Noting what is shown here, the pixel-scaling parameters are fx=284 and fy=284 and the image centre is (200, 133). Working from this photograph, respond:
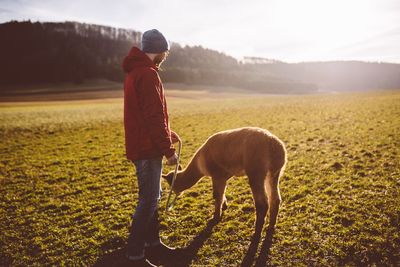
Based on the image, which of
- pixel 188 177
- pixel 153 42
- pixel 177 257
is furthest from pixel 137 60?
pixel 177 257

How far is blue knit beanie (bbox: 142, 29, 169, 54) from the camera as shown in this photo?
12.2 feet

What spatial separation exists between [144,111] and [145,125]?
0.21 metres

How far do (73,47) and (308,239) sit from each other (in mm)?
110087

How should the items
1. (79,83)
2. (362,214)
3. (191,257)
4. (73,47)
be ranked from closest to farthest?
(191,257), (362,214), (79,83), (73,47)

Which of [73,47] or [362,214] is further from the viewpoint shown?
[73,47]

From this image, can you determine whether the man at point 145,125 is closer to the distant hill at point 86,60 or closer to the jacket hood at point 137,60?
the jacket hood at point 137,60

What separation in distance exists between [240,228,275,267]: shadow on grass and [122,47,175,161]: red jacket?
2.20 m

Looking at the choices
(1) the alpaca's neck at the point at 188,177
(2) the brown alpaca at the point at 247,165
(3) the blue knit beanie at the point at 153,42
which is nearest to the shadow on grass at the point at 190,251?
(2) the brown alpaca at the point at 247,165

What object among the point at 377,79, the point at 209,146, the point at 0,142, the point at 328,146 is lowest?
the point at 0,142

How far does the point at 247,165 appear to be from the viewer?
4.93 metres

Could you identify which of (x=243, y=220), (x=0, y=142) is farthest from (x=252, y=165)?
(x=0, y=142)

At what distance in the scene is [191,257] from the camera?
15.3 feet

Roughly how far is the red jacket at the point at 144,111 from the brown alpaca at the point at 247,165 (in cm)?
174

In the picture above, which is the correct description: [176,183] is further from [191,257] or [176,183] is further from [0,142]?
[0,142]
